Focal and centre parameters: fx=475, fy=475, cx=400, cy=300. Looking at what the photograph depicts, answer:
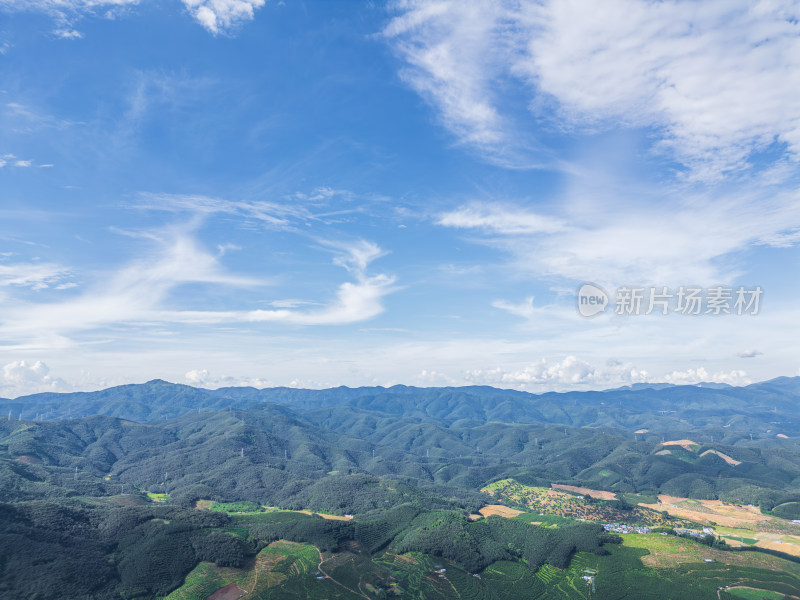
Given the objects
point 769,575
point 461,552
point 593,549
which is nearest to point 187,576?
point 461,552

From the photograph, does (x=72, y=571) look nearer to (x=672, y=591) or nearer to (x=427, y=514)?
Answer: (x=427, y=514)

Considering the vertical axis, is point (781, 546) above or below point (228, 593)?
below

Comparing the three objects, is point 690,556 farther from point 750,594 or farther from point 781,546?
point 781,546

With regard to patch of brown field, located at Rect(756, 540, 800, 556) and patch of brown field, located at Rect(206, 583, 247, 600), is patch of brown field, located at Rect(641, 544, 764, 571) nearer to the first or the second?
patch of brown field, located at Rect(756, 540, 800, 556)

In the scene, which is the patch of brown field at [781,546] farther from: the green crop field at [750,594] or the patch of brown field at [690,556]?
the green crop field at [750,594]

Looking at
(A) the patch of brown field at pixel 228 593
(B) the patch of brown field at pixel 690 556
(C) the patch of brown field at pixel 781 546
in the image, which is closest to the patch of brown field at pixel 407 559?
(A) the patch of brown field at pixel 228 593

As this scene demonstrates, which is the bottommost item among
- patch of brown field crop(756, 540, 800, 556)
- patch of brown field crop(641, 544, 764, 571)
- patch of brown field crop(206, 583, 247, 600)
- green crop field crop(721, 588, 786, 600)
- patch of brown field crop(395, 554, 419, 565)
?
patch of brown field crop(756, 540, 800, 556)

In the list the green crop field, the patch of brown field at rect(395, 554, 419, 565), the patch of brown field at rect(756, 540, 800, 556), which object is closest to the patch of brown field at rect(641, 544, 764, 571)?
the green crop field

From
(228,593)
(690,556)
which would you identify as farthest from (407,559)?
(690,556)
